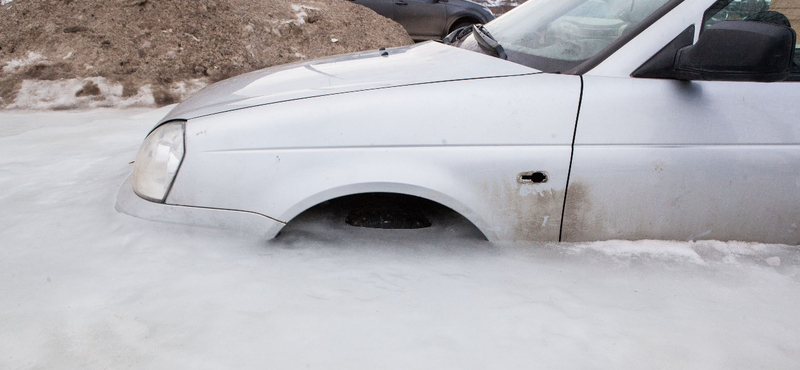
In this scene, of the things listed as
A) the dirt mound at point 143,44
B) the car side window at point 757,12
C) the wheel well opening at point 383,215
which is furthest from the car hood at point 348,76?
the dirt mound at point 143,44

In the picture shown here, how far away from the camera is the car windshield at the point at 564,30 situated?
2.41 m

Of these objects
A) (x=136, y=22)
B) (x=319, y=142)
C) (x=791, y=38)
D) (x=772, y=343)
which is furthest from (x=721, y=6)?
(x=136, y=22)

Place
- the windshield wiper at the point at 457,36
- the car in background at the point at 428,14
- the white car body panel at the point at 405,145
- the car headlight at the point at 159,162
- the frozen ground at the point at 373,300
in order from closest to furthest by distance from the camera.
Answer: the frozen ground at the point at 373,300 < the white car body panel at the point at 405,145 < the car headlight at the point at 159,162 < the windshield wiper at the point at 457,36 < the car in background at the point at 428,14

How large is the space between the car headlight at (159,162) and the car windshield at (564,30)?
145 cm

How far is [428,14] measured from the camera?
33.9 feet

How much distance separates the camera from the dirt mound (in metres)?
5.89

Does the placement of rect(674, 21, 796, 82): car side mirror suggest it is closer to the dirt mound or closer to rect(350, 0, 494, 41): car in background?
the dirt mound

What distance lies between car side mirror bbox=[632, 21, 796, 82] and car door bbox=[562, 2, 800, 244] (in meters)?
0.17

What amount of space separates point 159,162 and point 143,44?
464 cm

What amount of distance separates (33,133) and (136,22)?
7.75ft

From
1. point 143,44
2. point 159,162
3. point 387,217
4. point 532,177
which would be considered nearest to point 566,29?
point 532,177

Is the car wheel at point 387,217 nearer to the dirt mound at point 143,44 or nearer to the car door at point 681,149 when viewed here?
the car door at point 681,149

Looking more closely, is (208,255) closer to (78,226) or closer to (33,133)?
(78,226)

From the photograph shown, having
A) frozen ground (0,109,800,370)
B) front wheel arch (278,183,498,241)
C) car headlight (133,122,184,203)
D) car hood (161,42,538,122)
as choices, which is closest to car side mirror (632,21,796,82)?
car hood (161,42,538,122)
